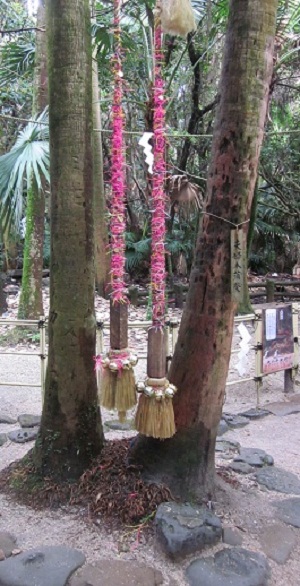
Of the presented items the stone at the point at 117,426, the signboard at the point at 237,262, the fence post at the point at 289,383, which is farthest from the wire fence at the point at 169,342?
the signboard at the point at 237,262

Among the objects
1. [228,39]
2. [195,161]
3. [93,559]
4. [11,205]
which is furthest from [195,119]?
[93,559]

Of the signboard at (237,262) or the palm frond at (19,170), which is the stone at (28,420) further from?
the signboard at (237,262)

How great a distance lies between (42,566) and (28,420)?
7.31ft

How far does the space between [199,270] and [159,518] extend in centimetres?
126

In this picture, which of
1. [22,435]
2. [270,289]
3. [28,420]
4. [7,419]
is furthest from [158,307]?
[270,289]

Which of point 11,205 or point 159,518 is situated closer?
point 159,518

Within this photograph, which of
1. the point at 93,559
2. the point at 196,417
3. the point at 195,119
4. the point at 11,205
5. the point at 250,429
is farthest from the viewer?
the point at 195,119

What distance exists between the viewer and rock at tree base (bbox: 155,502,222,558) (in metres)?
2.25

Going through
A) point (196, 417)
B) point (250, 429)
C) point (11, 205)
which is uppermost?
point (11, 205)

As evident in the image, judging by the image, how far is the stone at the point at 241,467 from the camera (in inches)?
129

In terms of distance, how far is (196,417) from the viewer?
2.59 metres

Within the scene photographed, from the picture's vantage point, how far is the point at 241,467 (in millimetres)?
3305

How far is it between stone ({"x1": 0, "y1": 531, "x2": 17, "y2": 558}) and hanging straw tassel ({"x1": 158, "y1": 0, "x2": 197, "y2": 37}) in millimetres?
2612

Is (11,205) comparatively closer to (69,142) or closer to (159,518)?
(69,142)
